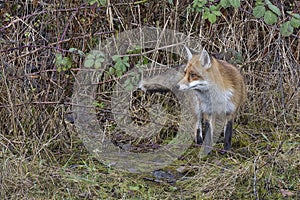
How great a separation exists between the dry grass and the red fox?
308 mm

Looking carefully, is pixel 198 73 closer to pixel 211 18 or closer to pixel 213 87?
pixel 213 87

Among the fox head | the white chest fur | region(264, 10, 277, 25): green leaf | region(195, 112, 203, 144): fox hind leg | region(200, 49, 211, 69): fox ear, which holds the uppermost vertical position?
region(264, 10, 277, 25): green leaf

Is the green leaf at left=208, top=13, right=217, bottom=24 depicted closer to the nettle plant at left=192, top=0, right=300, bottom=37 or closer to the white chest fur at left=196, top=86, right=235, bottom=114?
the nettle plant at left=192, top=0, right=300, bottom=37

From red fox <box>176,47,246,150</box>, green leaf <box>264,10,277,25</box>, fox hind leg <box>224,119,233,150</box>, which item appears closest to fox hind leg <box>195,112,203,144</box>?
red fox <box>176,47,246,150</box>

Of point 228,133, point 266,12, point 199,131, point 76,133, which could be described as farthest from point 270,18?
point 76,133

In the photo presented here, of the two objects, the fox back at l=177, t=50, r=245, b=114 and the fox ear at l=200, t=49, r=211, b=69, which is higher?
the fox ear at l=200, t=49, r=211, b=69

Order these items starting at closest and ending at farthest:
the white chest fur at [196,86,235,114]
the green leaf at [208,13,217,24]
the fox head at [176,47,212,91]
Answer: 1. the green leaf at [208,13,217,24]
2. the fox head at [176,47,212,91]
3. the white chest fur at [196,86,235,114]

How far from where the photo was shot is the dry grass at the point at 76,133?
144 inches

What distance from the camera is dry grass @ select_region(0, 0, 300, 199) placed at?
3658 millimetres

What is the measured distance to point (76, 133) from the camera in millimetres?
4574

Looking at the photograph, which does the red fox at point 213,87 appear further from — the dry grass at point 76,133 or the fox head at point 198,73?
the dry grass at point 76,133

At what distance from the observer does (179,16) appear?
5.17 m

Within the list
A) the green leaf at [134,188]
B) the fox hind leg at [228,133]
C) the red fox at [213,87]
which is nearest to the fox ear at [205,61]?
the red fox at [213,87]

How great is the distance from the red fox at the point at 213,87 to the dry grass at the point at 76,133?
12.1 inches
